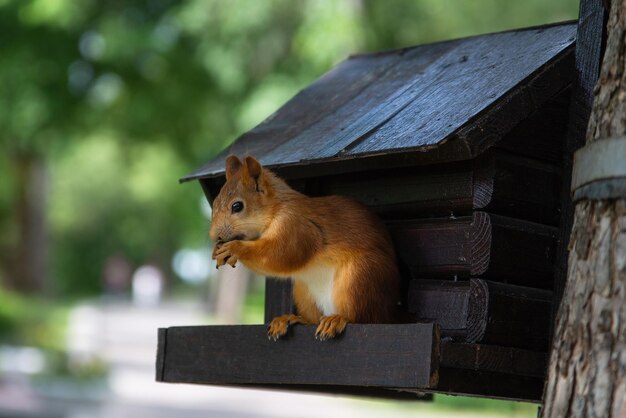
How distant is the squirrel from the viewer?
10.3 ft

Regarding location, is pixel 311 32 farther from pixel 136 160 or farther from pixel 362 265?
pixel 362 265

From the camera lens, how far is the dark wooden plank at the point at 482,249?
10.4ft

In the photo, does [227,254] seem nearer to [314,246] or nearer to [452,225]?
[314,246]

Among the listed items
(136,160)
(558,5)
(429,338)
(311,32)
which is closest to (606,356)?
(429,338)

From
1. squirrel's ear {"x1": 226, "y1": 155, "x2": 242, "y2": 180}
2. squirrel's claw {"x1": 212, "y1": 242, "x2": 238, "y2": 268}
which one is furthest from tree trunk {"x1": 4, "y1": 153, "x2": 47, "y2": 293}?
squirrel's claw {"x1": 212, "y1": 242, "x2": 238, "y2": 268}

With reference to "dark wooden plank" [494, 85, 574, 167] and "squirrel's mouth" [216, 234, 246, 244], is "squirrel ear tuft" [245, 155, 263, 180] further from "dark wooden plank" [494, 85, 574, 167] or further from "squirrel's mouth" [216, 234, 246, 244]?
"dark wooden plank" [494, 85, 574, 167]

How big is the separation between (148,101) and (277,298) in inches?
551

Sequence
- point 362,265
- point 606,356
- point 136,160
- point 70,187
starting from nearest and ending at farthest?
point 606,356, point 362,265, point 136,160, point 70,187

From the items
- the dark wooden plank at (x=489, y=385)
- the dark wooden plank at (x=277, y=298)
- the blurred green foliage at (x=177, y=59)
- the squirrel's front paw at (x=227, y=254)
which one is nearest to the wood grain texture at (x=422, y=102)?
the squirrel's front paw at (x=227, y=254)

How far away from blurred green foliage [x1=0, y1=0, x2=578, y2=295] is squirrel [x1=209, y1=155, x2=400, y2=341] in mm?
10227

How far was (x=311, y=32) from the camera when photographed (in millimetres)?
13859

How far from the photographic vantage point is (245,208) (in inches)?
129

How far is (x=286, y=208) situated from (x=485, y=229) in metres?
0.59

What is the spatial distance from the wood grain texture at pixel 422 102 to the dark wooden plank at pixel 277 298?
0.50m
